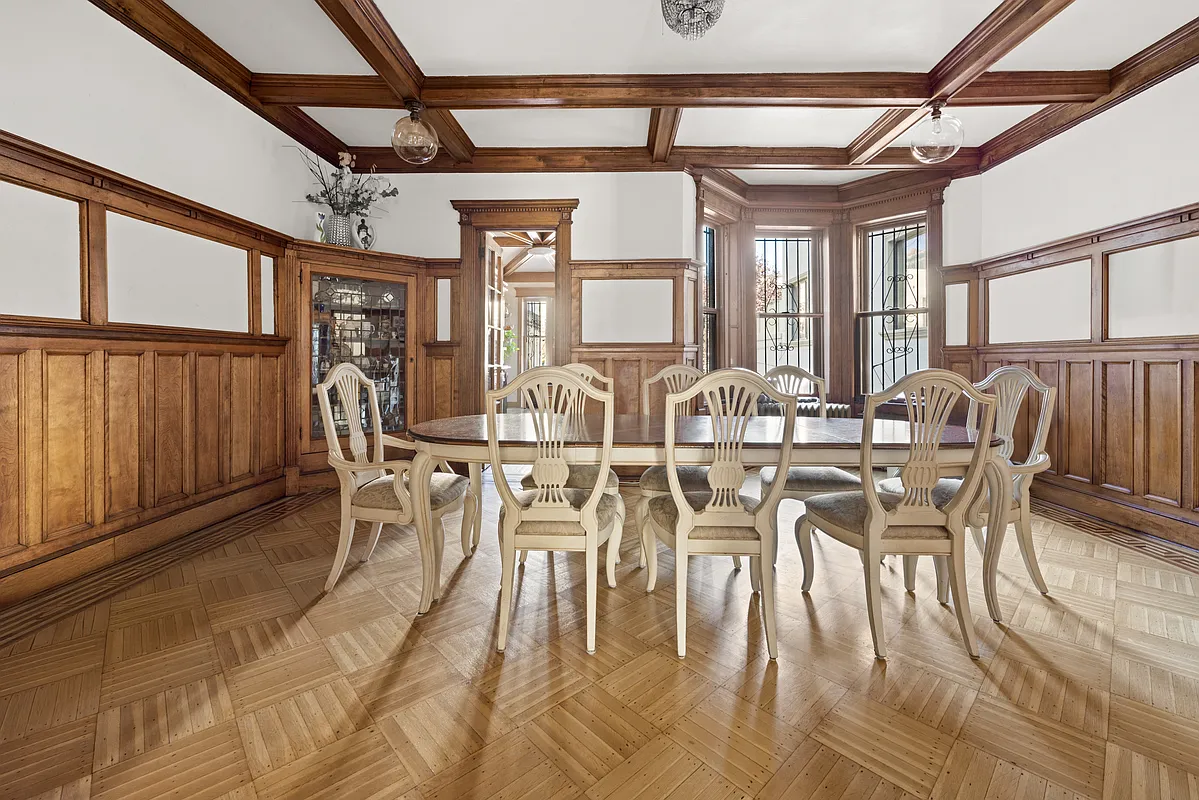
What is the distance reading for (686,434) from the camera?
2199 mm

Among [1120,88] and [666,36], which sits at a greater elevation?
[666,36]

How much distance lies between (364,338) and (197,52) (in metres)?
2.11

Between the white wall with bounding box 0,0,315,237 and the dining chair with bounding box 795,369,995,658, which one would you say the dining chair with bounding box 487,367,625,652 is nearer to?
the dining chair with bounding box 795,369,995,658

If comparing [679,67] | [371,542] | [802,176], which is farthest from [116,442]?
[802,176]

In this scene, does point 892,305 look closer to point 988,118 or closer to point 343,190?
point 988,118

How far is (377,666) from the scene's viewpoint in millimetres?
1771

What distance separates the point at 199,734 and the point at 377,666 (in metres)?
0.49

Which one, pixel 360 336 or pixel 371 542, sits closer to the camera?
pixel 371 542

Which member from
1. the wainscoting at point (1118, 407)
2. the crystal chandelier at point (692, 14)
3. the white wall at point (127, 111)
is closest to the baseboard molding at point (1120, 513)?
the wainscoting at point (1118, 407)

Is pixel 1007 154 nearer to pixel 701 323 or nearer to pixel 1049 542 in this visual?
pixel 701 323

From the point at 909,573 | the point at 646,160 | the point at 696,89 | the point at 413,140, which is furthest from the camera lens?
the point at 646,160

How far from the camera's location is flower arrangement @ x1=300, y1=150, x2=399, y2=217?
4266mm

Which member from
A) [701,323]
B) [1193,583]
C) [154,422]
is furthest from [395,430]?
[1193,583]

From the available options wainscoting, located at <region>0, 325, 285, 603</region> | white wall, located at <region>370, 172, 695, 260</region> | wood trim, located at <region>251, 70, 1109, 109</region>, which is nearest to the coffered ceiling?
wood trim, located at <region>251, 70, 1109, 109</region>
